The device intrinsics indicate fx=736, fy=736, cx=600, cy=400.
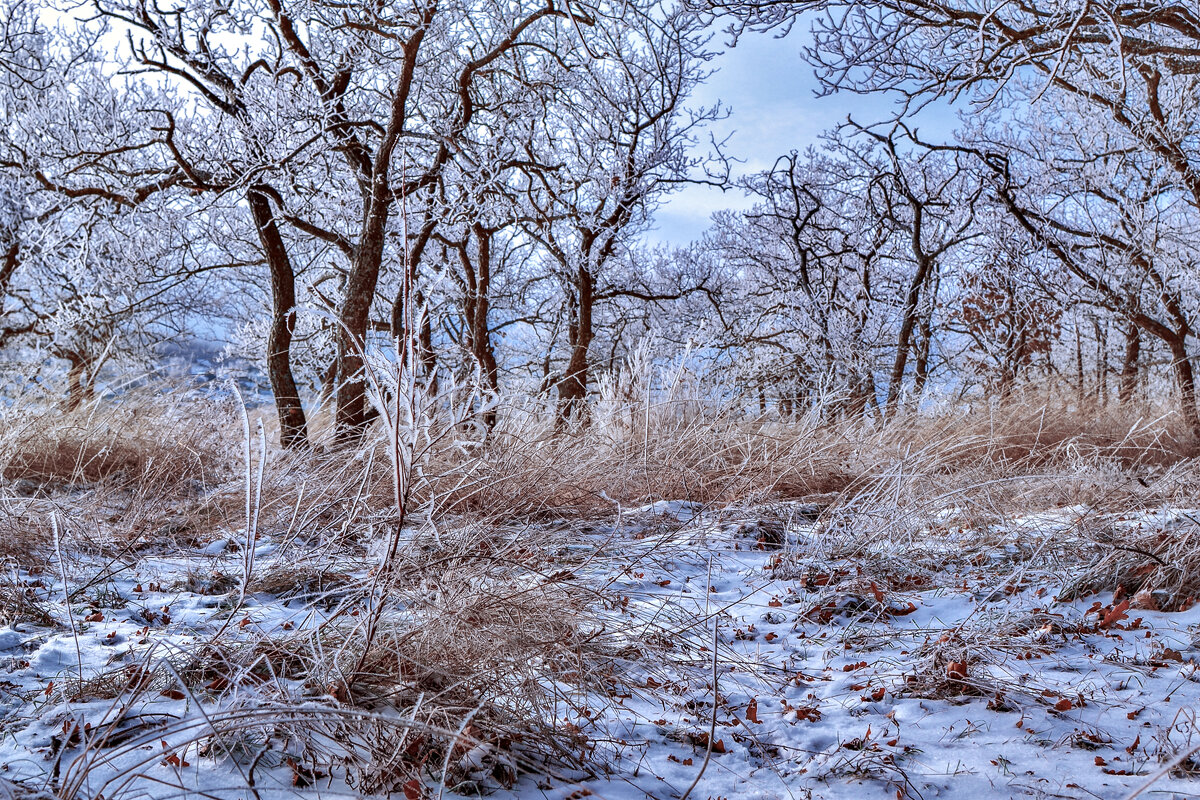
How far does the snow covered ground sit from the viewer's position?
136 cm

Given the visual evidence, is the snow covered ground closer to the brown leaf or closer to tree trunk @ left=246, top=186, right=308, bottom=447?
the brown leaf

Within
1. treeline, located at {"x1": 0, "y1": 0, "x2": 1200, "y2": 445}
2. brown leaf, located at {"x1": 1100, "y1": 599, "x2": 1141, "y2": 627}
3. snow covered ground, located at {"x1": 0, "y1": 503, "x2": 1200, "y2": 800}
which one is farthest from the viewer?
treeline, located at {"x1": 0, "y1": 0, "x2": 1200, "y2": 445}

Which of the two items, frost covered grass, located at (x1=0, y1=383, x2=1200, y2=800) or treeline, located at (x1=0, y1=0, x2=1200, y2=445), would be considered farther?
treeline, located at (x1=0, y1=0, x2=1200, y2=445)

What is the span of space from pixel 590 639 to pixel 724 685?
14.5 inches

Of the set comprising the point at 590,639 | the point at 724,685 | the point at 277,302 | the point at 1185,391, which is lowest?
the point at 724,685

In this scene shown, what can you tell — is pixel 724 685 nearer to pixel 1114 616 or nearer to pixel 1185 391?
pixel 1114 616

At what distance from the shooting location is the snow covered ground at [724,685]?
136cm

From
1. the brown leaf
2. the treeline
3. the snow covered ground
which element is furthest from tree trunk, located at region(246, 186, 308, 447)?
the brown leaf

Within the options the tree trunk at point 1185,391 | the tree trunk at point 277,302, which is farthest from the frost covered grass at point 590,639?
the tree trunk at point 1185,391

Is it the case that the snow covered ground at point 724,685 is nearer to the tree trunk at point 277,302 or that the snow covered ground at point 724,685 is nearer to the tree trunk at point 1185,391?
the tree trunk at point 277,302

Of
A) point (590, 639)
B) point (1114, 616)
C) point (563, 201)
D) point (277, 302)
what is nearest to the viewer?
point (590, 639)

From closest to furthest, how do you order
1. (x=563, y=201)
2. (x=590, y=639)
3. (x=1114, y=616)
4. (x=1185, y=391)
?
(x=590, y=639)
(x=1114, y=616)
(x=1185, y=391)
(x=563, y=201)

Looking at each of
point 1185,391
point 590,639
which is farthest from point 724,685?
point 1185,391

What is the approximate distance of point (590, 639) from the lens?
6.07 feet
